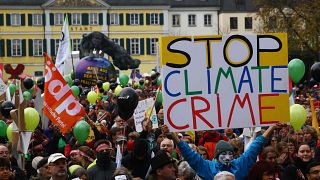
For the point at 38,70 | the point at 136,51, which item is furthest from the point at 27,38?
the point at 136,51

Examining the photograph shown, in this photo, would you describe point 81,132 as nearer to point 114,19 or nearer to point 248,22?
point 114,19

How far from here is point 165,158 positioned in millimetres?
6344

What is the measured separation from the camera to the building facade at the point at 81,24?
75.4m

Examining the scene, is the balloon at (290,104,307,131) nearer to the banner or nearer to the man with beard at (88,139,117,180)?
the man with beard at (88,139,117,180)

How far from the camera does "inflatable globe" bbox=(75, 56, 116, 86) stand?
88.1 feet

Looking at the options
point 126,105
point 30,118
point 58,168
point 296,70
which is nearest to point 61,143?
point 30,118

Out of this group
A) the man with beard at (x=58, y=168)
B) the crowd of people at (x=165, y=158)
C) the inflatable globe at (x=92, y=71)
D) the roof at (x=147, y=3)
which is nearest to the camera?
the crowd of people at (x=165, y=158)

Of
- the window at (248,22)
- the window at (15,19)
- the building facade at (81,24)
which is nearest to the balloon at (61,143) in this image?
the building facade at (81,24)

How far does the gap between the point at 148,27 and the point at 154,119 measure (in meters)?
67.0

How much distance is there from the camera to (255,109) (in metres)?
7.15

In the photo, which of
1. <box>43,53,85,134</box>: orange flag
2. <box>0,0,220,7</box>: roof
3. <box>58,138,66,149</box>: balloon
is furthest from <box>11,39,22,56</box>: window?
<box>58,138,66,149</box>: balloon

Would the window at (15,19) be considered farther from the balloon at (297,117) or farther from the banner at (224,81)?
the banner at (224,81)

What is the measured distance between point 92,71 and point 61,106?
16.2 meters

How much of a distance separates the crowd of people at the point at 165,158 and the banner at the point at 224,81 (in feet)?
0.52
